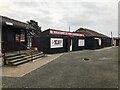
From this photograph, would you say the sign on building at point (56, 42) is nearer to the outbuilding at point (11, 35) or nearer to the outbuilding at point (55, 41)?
the outbuilding at point (55, 41)

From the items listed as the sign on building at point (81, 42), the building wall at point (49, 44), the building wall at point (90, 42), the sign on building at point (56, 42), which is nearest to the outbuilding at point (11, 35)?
the building wall at point (49, 44)

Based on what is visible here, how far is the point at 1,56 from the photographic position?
14664mm

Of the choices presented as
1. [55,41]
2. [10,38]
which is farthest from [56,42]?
[10,38]

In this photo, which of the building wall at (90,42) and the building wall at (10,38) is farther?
the building wall at (90,42)

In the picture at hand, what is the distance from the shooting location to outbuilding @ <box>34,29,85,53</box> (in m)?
28.4

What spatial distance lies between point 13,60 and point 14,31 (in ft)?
18.5

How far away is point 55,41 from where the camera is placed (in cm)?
2938

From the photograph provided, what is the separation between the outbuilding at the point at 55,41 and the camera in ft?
93.1

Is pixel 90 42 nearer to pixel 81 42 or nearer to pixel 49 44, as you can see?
pixel 81 42

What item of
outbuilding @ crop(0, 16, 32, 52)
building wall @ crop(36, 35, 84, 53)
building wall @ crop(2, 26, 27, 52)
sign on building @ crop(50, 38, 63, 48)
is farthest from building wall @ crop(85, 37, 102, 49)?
building wall @ crop(2, 26, 27, 52)

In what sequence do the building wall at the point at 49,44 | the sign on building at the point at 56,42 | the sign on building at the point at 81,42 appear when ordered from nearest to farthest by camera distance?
1. the building wall at the point at 49,44
2. the sign on building at the point at 56,42
3. the sign on building at the point at 81,42

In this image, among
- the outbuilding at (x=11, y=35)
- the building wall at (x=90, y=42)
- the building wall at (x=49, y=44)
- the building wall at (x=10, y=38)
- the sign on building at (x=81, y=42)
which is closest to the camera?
the outbuilding at (x=11, y=35)

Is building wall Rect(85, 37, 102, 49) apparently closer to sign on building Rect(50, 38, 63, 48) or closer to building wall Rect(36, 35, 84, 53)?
building wall Rect(36, 35, 84, 53)

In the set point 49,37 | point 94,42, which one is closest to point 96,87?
point 49,37
